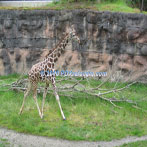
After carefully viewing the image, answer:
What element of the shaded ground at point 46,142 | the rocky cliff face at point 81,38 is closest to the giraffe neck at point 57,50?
the shaded ground at point 46,142

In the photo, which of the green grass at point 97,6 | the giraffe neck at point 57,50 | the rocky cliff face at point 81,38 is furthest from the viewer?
the green grass at point 97,6

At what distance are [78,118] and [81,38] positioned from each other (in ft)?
15.3

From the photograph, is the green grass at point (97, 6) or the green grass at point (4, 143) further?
the green grass at point (97, 6)

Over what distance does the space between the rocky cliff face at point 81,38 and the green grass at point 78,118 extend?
1997 mm

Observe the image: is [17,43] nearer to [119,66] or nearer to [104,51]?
[104,51]

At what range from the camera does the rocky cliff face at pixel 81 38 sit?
32.6ft

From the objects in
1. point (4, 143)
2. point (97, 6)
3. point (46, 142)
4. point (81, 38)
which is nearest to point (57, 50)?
point (46, 142)

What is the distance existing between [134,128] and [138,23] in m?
4.63

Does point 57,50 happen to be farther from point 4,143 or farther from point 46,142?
point 4,143

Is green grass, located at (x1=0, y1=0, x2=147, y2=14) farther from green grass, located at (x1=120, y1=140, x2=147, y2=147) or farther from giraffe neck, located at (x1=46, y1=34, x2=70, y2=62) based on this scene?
green grass, located at (x1=120, y1=140, x2=147, y2=147)

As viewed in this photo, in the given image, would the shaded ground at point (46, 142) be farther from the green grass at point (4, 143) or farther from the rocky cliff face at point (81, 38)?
the rocky cliff face at point (81, 38)

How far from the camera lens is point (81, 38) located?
10883mm

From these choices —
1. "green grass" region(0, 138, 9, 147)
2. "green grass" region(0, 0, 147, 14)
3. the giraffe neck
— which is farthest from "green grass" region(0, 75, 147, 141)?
"green grass" region(0, 0, 147, 14)

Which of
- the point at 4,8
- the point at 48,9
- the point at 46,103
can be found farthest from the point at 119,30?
the point at 4,8
